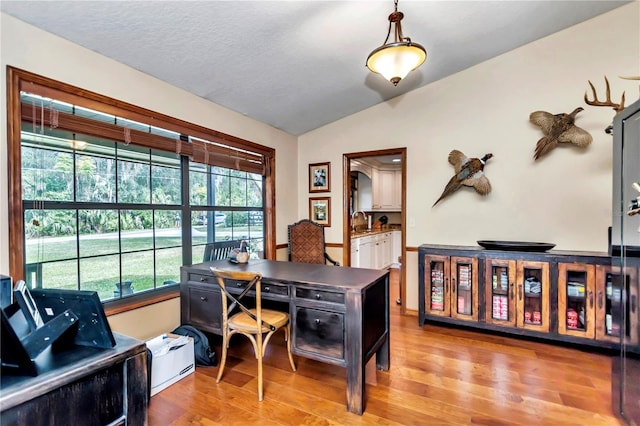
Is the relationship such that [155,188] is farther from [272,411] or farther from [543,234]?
[543,234]

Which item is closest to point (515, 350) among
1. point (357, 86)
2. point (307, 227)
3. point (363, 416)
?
point (363, 416)

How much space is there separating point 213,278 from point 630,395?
9.27ft

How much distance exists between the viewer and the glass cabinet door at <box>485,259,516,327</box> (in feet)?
9.84

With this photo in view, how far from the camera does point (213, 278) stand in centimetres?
256

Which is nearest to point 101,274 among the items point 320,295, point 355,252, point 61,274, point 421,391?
point 61,274

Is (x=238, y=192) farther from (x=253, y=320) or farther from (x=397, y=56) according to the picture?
(x=397, y=56)

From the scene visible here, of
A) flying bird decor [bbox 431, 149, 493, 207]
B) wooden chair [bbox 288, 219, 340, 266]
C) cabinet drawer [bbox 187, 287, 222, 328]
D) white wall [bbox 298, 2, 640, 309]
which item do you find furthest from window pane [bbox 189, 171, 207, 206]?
flying bird decor [bbox 431, 149, 493, 207]

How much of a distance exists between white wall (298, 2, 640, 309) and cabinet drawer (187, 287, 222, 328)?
92.2 inches

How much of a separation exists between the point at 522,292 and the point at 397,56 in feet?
8.23

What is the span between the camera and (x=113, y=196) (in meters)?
2.43

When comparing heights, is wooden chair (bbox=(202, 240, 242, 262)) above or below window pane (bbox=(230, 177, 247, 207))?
below

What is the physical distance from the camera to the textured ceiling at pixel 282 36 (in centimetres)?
194

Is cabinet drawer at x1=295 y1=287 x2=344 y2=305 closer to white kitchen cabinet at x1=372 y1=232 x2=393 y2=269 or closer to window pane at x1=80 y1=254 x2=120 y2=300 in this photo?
window pane at x1=80 y1=254 x2=120 y2=300

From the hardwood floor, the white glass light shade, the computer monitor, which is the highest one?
the white glass light shade
